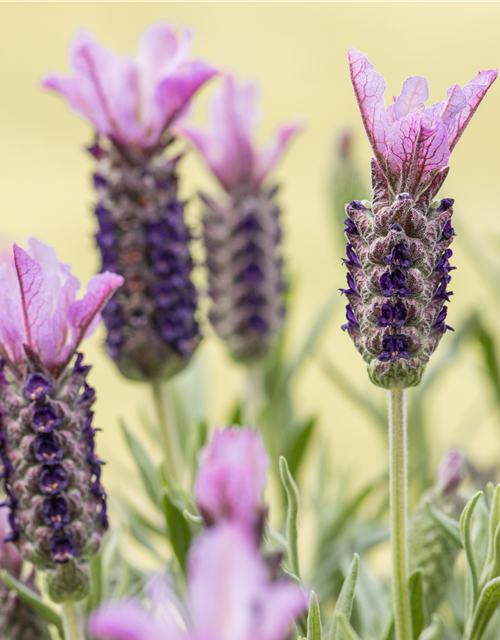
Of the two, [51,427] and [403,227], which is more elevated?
[403,227]

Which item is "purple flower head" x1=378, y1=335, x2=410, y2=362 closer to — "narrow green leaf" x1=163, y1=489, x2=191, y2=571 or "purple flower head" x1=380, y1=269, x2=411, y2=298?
"purple flower head" x1=380, y1=269, x2=411, y2=298

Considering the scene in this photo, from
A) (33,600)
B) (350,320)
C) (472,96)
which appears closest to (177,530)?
(33,600)

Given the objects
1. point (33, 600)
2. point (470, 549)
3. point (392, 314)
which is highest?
point (392, 314)

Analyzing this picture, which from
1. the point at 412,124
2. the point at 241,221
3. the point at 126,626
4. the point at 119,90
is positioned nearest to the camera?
the point at 126,626

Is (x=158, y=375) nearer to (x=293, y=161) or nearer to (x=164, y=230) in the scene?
(x=164, y=230)

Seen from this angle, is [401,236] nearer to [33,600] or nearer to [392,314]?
[392,314]

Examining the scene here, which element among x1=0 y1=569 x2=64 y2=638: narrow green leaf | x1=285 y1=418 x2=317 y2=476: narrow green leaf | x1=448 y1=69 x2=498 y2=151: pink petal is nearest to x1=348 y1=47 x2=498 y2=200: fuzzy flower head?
x1=448 y1=69 x2=498 y2=151: pink petal

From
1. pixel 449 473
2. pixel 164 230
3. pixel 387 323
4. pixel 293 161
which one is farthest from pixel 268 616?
pixel 293 161
